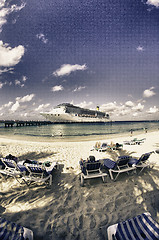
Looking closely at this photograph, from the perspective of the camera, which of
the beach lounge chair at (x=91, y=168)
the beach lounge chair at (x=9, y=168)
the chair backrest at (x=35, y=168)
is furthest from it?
the beach lounge chair at (x=9, y=168)

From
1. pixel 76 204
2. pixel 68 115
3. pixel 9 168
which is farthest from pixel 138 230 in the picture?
pixel 68 115

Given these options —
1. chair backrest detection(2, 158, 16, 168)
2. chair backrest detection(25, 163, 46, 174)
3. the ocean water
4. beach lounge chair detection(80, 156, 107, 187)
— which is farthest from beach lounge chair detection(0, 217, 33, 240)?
the ocean water

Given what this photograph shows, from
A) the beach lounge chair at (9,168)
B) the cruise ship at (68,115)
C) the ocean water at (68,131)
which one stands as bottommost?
the ocean water at (68,131)

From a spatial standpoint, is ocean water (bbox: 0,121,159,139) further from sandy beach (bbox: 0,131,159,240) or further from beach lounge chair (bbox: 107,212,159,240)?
beach lounge chair (bbox: 107,212,159,240)

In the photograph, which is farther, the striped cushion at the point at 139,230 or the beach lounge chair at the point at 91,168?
the beach lounge chair at the point at 91,168

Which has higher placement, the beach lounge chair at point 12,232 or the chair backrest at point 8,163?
the chair backrest at point 8,163

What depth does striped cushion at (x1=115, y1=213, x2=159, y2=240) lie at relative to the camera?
1680 mm

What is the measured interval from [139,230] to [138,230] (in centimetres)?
2

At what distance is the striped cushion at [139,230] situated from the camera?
1680mm

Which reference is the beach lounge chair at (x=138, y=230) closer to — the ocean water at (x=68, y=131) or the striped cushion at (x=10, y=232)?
the striped cushion at (x=10, y=232)

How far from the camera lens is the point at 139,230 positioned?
5.82 ft

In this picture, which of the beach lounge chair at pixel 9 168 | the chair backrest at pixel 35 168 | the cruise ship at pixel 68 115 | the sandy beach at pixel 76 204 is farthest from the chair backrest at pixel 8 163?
the cruise ship at pixel 68 115

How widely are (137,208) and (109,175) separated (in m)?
1.69

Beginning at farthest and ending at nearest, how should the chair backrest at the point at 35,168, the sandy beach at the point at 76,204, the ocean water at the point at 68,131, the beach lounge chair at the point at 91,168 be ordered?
the ocean water at the point at 68,131
the beach lounge chair at the point at 91,168
the chair backrest at the point at 35,168
the sandy beach at the point at 76,204
